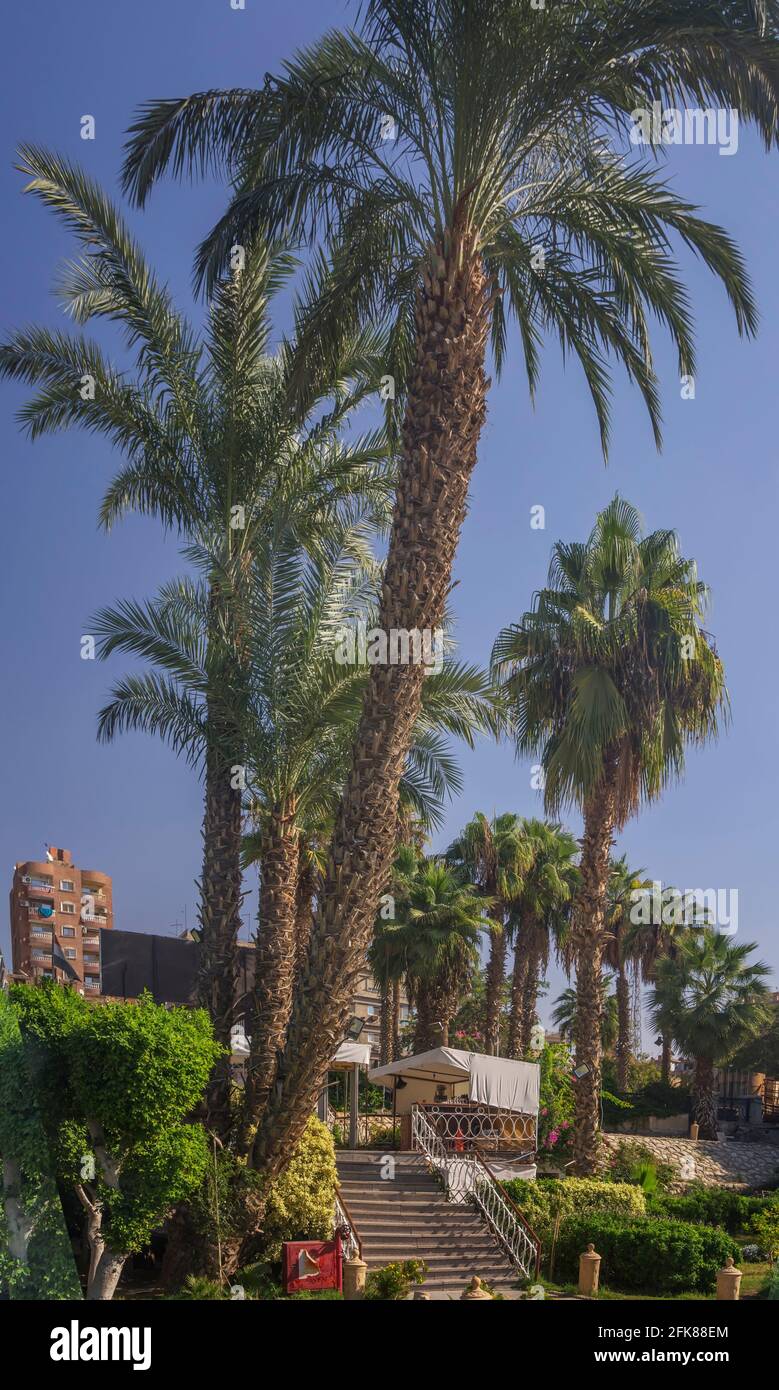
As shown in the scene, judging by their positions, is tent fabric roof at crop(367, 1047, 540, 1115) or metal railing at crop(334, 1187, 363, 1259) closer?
metal railing at crop(334, 1187, 363, 1259)

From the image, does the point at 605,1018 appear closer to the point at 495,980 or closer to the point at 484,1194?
the point at 495,980

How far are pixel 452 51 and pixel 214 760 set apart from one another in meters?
8.17

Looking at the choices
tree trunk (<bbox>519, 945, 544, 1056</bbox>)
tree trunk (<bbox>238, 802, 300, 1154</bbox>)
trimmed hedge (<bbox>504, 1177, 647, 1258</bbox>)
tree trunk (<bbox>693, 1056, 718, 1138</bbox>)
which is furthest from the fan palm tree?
tree trunk (<bbox>693, 1056, 718, 1138</bbox>)

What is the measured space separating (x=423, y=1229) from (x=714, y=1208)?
637 centimetres

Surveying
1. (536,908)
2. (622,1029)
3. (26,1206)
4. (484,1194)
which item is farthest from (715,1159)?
(26,1206)

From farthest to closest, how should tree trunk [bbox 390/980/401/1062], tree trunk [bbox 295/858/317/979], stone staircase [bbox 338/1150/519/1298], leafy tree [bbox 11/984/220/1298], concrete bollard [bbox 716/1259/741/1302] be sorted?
tree trunk [bbox 390/980/401/1062] < tree trunk [bbox 295/858/317/979] < stone staircase [bbox 338/1150/519/1298] < concrete bollard [bbox 716/1259/741/1302] < leafy tree [bbox 11/984/220/1298]

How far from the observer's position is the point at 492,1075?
21.9 metres

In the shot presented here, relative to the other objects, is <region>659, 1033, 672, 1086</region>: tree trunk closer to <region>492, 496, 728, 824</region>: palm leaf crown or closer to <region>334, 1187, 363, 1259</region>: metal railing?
<region>492, 496, 728, 824</region>: palm leaf crown

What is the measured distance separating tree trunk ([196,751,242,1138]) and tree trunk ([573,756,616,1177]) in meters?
8.74

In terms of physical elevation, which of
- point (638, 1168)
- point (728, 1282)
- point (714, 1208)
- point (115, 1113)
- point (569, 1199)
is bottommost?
point (714, 1208)

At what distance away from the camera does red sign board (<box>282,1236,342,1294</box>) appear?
45.2ft

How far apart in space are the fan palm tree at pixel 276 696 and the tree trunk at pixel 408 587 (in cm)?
271

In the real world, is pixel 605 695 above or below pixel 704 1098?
above
